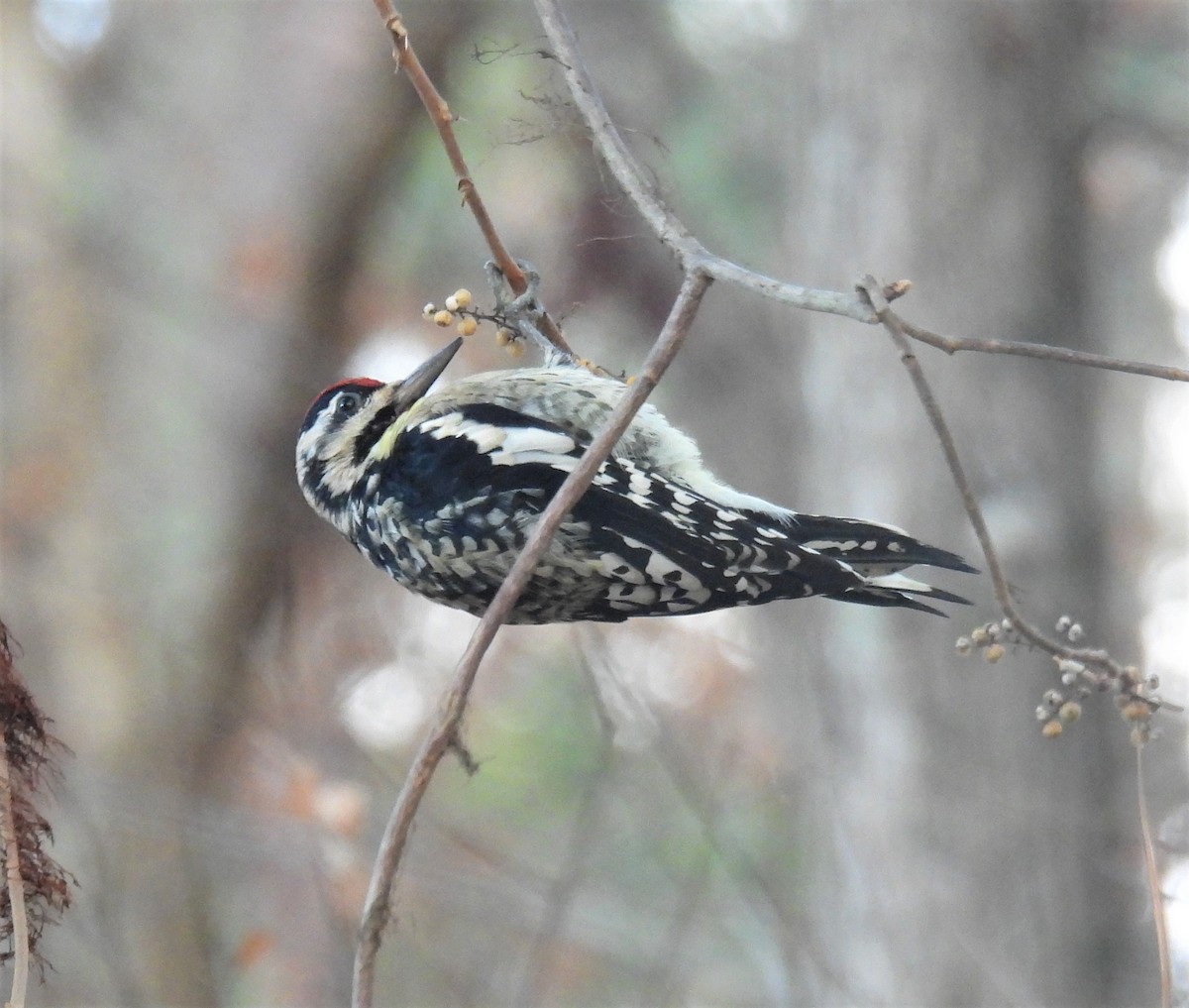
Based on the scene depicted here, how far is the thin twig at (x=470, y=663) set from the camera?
1.43m

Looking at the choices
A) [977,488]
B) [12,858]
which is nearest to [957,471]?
[12,858]

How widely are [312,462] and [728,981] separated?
5853 mm

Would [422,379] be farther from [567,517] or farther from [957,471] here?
[957,471]

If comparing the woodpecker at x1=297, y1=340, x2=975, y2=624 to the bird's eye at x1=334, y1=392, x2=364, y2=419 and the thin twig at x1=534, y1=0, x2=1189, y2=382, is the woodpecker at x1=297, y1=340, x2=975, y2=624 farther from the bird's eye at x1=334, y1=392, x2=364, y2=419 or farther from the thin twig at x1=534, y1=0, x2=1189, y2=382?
the thin twig at x1=534, y1=0, x2=1189, y2=382

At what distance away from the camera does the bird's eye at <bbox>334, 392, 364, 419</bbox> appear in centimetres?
301

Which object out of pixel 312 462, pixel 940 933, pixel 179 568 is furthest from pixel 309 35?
pixel 940 933

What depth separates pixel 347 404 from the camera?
3018 mm

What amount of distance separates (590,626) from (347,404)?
2.43 feet

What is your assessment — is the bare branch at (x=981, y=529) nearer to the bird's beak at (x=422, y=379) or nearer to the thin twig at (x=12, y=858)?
the thin twig at (x=12, y=858)

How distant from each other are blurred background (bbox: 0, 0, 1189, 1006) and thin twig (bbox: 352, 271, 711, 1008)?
136 centimetres

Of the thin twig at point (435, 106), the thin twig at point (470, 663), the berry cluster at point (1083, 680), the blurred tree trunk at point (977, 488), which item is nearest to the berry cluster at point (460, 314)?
the thin twig at point (435, 106)

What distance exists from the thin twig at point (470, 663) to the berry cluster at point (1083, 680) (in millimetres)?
581

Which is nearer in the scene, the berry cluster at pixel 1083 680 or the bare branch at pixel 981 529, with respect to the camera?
the bare branch at pixel 981 529

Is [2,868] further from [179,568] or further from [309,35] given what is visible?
[309,35]
